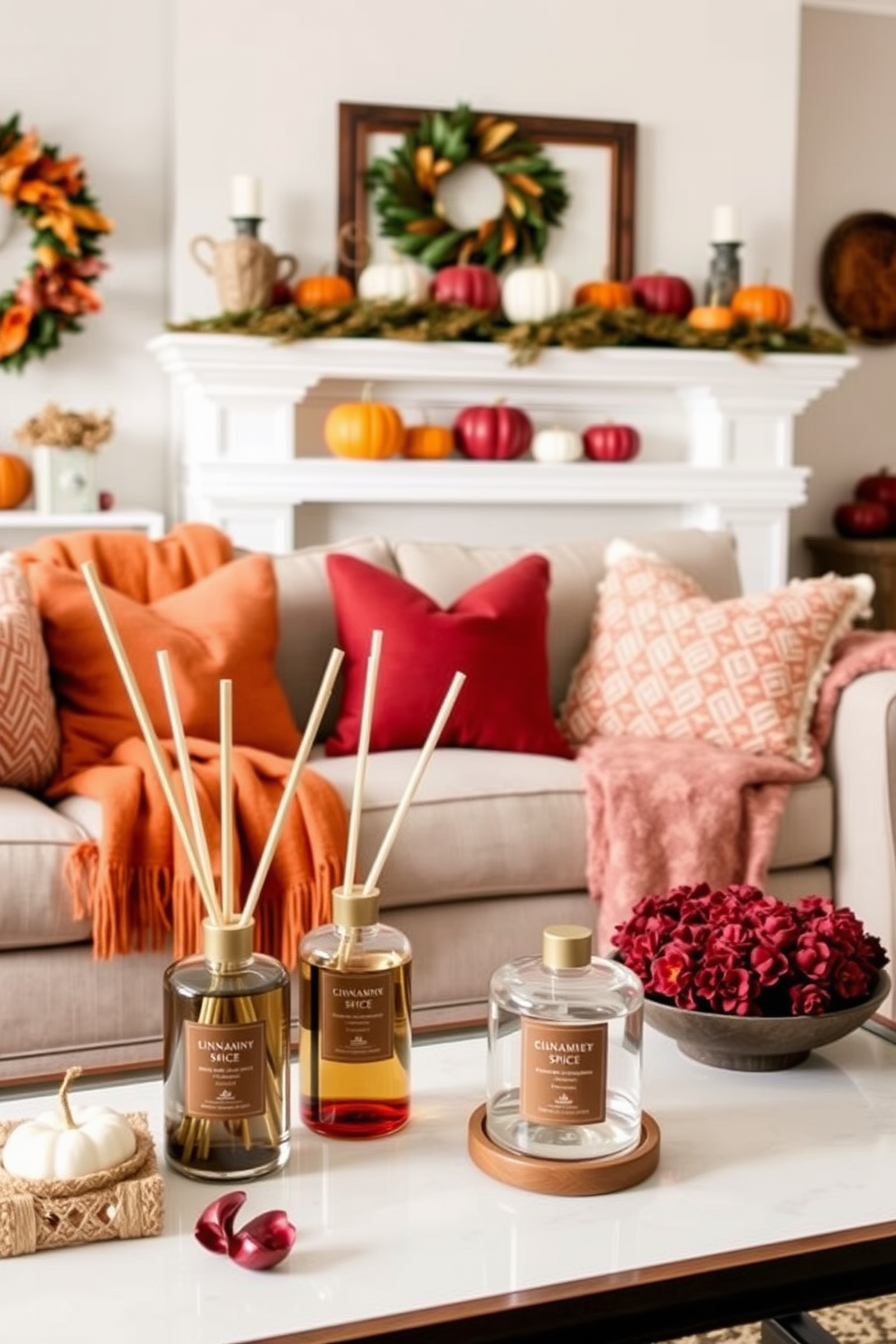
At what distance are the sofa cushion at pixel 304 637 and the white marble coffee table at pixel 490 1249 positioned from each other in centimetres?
159

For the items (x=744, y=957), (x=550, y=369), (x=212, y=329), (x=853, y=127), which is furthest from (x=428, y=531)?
(x=744, y=957)

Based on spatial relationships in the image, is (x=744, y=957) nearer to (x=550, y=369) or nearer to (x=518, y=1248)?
(x=518, y=1248)

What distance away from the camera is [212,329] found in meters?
4.83

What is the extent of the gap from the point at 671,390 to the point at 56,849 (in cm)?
362

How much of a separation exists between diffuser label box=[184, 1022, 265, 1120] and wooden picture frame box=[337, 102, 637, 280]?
4084 mm

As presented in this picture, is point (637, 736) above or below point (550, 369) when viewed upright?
below

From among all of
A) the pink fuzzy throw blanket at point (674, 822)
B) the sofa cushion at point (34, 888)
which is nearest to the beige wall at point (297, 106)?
the pink fuzzy throw blanket at point (674, 822)

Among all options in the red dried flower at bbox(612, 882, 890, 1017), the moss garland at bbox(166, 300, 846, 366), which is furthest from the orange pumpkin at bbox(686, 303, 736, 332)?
the red dried flower at bbox(612, 882, 890, 1017)

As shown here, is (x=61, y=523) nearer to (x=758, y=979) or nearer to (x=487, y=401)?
(x=487, y=401)

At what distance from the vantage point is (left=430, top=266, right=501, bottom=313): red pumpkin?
5062mm

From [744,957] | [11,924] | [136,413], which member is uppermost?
[136,413]

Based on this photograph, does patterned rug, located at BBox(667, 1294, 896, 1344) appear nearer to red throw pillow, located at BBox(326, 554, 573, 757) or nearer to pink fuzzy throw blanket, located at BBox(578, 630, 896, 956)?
pink fuzzy throw blanket, located at BBox(578, 630, 896, 956)

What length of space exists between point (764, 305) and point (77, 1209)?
14.6 ft

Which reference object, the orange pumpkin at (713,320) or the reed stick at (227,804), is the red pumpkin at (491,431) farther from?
the reed stick at (227,804)
